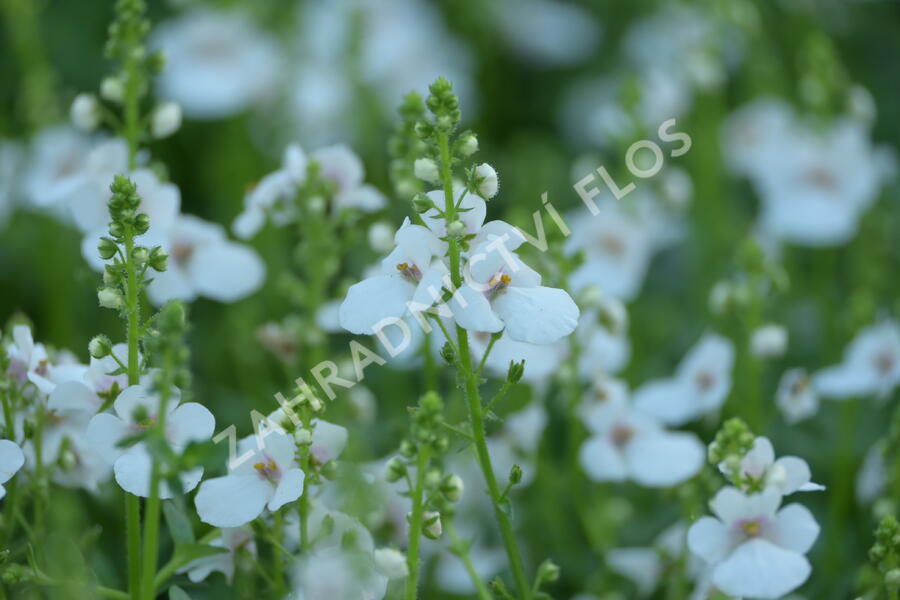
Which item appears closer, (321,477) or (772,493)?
(772,493)

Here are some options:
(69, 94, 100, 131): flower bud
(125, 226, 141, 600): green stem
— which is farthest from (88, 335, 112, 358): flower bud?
(69, 94, 100, 131): flower bud

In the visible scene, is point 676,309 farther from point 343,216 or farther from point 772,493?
point 772,493

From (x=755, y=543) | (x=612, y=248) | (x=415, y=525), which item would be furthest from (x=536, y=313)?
(x=612, y=248)

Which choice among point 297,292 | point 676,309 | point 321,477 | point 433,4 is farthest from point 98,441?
point 433,4

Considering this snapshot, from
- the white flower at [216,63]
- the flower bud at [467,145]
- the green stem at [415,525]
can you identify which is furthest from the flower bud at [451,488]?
Result: the white flower at [216,63]

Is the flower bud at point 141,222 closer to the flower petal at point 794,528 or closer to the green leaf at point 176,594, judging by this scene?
the green leaf at point 176,594

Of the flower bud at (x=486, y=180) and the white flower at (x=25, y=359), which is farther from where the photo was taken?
the white flower at (x=25, y=359)
